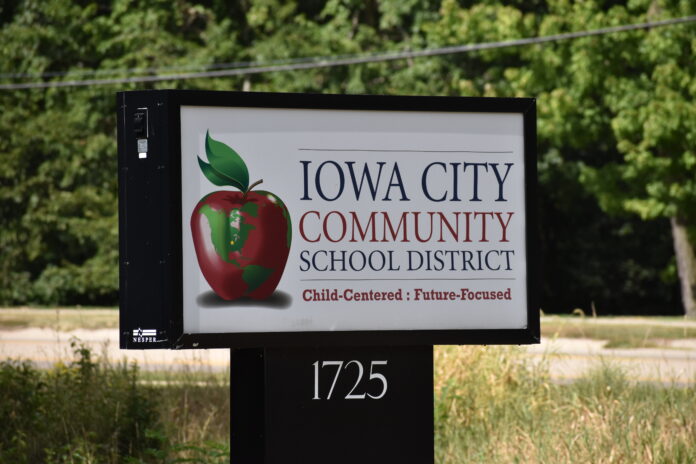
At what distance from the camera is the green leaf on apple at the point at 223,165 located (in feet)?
13.1

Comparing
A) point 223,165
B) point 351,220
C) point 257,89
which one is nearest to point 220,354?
point 351,220

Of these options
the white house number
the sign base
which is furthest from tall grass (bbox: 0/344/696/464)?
the white house number

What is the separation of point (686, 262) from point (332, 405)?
18.2m

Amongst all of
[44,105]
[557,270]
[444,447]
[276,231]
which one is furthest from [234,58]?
[276,231]

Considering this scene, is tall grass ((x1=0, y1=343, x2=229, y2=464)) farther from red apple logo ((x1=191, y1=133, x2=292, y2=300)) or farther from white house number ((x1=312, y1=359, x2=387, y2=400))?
red apple logo ((x1=191, y1=133, x2=292, y2=300))

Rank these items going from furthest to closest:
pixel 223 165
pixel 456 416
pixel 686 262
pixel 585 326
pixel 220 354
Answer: pixel 686 262
pixel 585 326
pixel 220 354
pixel 456 416
pixel 223 165

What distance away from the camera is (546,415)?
700 cm

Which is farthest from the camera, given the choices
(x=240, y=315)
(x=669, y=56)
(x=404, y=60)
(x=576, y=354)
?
(x=404, y=60)

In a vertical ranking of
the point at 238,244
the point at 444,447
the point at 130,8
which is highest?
the point at 130,8

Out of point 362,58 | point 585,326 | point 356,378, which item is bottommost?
point 356,378

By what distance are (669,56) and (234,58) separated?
38.2ft

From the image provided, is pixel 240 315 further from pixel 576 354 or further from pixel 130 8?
pixel 130 8

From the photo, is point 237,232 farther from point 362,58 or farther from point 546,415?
point 362,58

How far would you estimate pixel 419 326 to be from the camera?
13.8 ft
